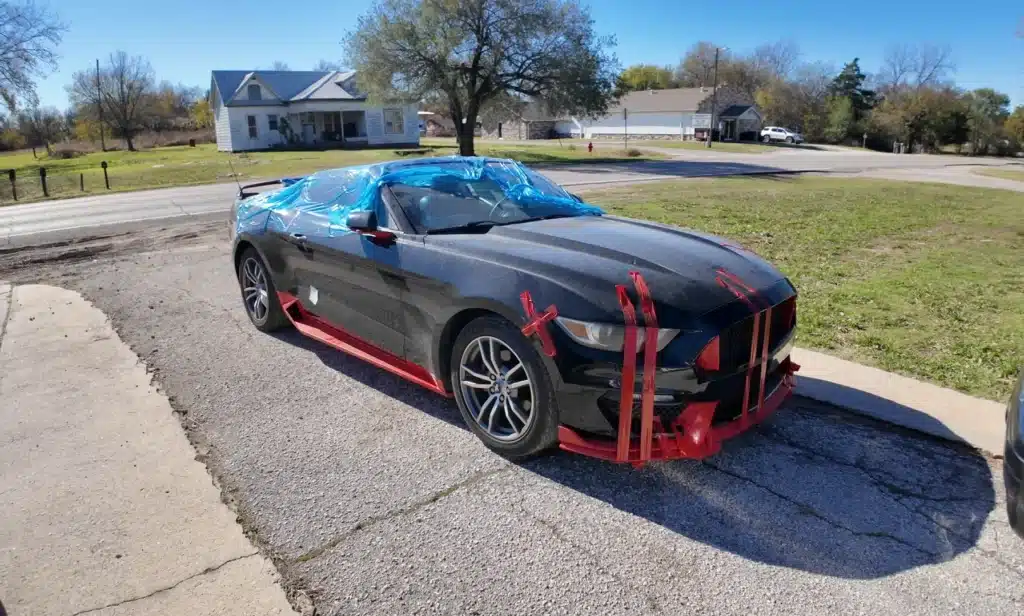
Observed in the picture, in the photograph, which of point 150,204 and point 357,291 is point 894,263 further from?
point 150,204

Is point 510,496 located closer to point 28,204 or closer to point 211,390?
point 211,390

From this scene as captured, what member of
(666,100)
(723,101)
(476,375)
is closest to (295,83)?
(666,100)

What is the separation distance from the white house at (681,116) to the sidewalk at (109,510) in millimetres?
67631

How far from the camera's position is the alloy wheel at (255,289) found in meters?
5.67

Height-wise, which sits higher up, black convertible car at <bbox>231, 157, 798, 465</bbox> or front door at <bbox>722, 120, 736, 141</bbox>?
front door at <bbox>722, 120, 736, 141</bbox>

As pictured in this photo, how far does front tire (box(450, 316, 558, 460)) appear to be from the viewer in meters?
3.34

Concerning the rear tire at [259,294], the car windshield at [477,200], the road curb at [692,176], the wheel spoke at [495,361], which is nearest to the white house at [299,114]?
the road curb at [692,176]

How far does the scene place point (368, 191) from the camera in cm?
460

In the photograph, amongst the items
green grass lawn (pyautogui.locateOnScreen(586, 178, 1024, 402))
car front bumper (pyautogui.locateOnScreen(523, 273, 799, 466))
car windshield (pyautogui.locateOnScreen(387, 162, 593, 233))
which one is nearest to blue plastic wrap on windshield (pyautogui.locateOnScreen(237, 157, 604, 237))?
car windshield (pyautogui.locateOnScreen(387, 162, 593, 233))

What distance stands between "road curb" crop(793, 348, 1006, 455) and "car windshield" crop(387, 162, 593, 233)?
198cm

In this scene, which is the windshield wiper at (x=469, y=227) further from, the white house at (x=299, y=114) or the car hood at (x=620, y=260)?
the white house at (x=299, y=114)

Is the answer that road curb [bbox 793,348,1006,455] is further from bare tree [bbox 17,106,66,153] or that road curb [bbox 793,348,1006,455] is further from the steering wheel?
bare tree [bbox 17,106,66,153]

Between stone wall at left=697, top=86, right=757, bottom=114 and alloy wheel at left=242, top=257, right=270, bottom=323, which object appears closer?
alloy wheel at left=242, top=257, right=270, bottom=323

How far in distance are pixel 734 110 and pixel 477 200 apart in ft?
244
